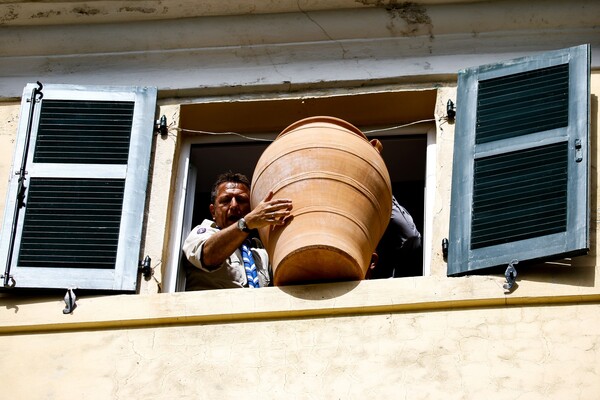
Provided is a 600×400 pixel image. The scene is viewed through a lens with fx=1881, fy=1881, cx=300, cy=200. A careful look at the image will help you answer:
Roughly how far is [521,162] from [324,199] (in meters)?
0.89

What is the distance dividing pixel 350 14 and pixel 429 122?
0.64 m

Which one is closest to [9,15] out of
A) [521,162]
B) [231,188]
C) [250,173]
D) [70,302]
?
[231,188]

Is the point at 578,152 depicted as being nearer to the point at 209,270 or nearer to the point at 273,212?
the point at 273,212

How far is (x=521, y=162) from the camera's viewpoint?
813 centimetres

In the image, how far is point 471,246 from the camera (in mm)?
7984

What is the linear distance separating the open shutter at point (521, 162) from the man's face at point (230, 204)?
1180 millimetres

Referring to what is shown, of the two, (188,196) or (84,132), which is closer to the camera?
(84,132)

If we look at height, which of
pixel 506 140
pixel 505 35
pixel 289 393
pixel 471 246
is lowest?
pixel 289 393

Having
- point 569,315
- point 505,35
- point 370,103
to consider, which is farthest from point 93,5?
point 569,315

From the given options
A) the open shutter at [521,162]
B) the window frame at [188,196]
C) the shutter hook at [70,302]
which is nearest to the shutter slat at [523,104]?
the open shutter at [521,162]

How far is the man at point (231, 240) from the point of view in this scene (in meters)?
8.01

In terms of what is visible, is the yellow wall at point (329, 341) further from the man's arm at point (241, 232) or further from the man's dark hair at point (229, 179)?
the man's dark hair at point (229, 179)

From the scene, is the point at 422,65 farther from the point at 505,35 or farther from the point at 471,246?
the point at 471,246

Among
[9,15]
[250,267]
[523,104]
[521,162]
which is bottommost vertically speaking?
[250,267]
